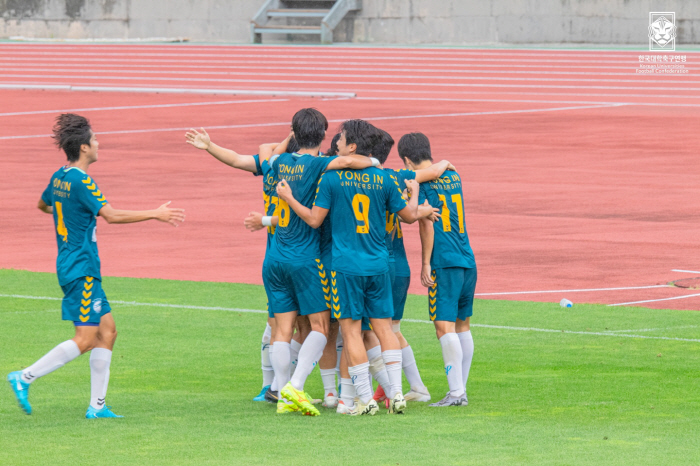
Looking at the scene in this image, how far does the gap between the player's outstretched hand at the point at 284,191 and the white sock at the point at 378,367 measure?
123cm

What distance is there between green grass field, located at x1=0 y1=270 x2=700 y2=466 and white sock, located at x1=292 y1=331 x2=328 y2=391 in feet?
0.86

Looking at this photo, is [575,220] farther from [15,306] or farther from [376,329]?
Result: [376,329]

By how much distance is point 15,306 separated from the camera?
41.7ft

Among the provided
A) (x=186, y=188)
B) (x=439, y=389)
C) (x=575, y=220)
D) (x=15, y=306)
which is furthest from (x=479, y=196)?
(x=439, y=389)

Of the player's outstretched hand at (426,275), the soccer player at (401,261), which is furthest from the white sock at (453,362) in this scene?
the player's outstretched hand at (426,275)

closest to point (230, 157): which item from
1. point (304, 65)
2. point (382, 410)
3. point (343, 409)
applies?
point (343, 409)

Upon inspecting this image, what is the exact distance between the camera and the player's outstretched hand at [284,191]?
8.02 metres

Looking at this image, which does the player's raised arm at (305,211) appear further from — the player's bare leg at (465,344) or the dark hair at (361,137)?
the player's bare leg at (465,344)

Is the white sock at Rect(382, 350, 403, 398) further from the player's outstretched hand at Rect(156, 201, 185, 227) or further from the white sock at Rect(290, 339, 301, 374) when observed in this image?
the player's outstretched hand at Rect(156, 201, 185, 227)

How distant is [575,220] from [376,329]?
35.4 feet

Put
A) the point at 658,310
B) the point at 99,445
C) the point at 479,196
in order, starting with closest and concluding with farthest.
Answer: the point at 99,445 → the point at 658,310 → the point at 479,196

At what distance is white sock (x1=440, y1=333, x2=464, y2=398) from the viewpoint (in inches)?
337

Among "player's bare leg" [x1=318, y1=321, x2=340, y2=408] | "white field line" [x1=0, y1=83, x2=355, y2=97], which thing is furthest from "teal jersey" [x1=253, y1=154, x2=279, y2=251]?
"white field line" [x1=0, y1=83, x2=355, y2=97]

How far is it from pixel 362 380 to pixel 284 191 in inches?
50.1
